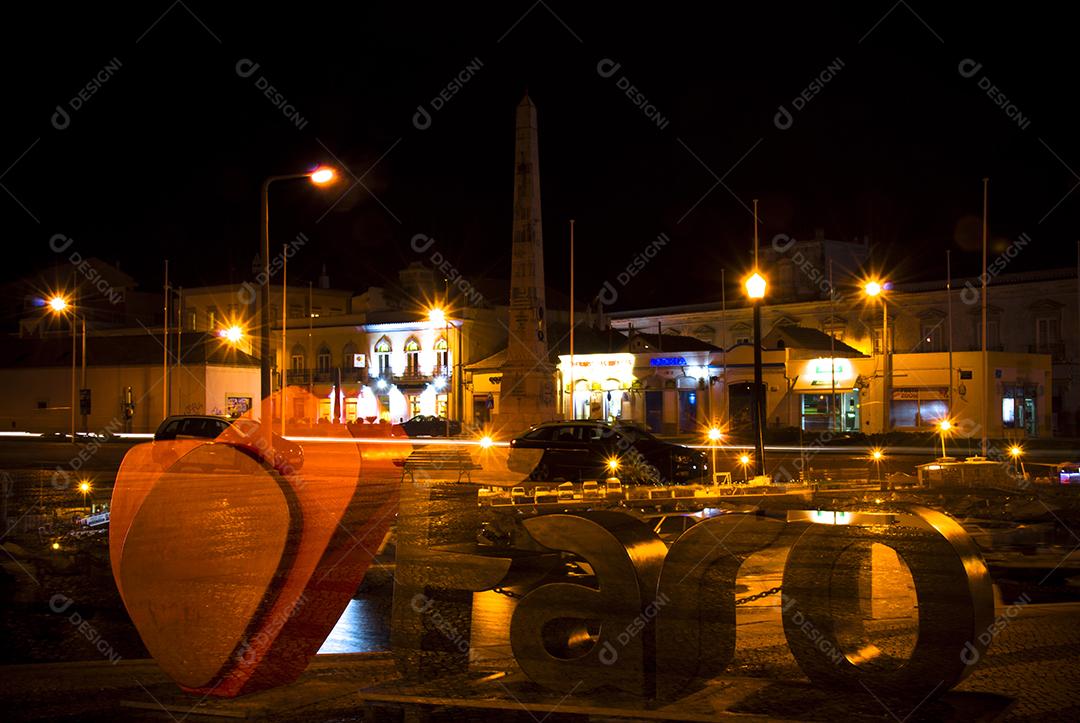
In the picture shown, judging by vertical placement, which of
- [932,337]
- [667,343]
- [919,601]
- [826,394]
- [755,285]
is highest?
[667,343]

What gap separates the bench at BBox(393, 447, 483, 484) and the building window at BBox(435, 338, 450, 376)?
22565 mm

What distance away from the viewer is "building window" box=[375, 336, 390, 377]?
6328 cm

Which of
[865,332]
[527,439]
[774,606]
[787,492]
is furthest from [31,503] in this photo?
[865,332]

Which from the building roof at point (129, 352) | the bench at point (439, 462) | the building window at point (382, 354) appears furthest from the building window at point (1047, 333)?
the building roof at point (129, 352)

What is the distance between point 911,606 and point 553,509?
5826 mm

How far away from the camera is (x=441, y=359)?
201 ft

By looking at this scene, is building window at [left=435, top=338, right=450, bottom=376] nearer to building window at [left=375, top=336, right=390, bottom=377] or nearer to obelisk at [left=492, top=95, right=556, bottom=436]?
building window at [left=375, top=336, right=390, bottom=377]

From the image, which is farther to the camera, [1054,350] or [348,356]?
[348,356]

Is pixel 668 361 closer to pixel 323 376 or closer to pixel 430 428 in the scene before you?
pixel 430 428

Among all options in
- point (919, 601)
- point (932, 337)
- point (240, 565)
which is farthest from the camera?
point (932, 337)

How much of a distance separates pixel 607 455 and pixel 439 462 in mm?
9854

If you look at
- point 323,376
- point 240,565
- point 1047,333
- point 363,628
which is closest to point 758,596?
point 363,628

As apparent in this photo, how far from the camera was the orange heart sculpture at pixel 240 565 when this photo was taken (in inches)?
303

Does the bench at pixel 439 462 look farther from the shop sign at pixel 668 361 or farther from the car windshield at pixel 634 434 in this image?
the shop sign at pixel 668 361
